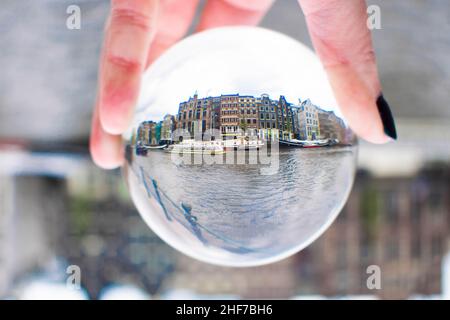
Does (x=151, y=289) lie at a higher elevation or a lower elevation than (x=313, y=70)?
lower

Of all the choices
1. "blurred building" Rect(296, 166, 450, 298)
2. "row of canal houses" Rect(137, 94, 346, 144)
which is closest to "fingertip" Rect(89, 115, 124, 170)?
"row of canal houses" Rect(137, 94, 346, 144)

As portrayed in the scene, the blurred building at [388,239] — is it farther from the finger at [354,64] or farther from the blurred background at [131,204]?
the finger at [354,64]

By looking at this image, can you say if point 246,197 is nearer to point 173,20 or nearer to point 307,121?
point 307,121

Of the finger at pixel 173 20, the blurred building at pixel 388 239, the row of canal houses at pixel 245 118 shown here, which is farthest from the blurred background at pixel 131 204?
the row of canal houses at pixel 245 118

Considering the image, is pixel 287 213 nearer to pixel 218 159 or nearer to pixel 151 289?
pixel 218 159

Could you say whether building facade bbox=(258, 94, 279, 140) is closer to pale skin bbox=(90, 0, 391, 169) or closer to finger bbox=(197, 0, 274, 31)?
pale skin bbox=(90, 0, 391, 169)

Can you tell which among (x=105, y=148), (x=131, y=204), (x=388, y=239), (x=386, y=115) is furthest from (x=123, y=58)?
(x=388, y=239)
